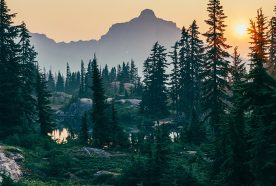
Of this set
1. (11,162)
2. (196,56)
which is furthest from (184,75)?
(11,162)

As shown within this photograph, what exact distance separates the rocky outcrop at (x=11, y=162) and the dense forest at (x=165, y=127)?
0.32 meters

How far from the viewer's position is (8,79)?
4497 centimetres

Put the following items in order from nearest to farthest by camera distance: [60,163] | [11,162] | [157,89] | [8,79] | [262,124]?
[262,124] < [11,162] < [60,163] < [8,79] < [157,89]

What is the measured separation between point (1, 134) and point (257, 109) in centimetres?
2875

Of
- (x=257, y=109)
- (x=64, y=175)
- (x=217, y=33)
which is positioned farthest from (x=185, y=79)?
(x=257, y=109)

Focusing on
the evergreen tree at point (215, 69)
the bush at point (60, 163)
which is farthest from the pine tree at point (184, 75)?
the bush at point (60, 163)

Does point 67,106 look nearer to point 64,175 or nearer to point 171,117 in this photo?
point 171,117

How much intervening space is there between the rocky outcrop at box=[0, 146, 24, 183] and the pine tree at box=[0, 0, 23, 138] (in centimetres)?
1040

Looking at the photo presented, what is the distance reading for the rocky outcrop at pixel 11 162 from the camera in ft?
90.1

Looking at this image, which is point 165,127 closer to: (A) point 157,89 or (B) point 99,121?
(B) point 99,121

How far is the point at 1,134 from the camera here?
41.4 meters

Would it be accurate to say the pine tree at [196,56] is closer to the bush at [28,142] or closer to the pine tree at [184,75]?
the pine tree at [184,75]

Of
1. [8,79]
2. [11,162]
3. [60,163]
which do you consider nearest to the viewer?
[11,162]

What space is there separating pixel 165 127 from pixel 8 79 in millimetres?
21170
